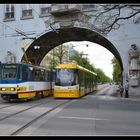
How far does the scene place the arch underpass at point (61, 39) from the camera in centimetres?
4331

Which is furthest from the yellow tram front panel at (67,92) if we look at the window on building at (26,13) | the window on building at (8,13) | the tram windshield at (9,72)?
the window on building at (8,13)

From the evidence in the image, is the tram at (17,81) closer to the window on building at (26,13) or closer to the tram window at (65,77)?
the tram window at (65,77)

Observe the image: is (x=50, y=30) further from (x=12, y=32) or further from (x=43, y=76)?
(x=43, y=76)

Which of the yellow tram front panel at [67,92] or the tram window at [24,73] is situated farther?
the yellow tram front panel at [67,92]

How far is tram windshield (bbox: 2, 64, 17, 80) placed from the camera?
27.3 m

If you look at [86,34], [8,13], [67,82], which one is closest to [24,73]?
[67,82]

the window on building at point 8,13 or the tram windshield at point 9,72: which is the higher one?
the window on building at point 8,13

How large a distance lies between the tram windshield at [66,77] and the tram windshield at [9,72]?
6688mm

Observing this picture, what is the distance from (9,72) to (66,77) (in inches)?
287

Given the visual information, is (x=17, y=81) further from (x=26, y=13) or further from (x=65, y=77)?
(x=26, y=13)

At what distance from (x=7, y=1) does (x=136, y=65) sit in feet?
109

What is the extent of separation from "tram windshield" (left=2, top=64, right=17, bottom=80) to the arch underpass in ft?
52.0

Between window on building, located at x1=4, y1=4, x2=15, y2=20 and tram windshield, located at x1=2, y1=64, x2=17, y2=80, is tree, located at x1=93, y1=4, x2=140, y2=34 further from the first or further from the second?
window on building, located at x1=4, y1=4, x2=15, y2=20

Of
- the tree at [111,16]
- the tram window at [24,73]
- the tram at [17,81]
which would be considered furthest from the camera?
the tram window at [24,73]
